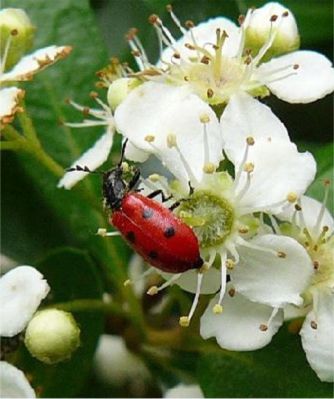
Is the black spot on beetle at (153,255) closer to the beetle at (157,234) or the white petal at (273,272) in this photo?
the beetle at (157,234)

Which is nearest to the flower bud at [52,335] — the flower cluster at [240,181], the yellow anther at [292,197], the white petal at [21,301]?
the white petal at [21,301]

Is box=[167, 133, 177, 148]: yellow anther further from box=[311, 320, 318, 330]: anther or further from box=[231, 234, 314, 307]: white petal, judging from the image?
box=[311, 320, 318, 330]: anther

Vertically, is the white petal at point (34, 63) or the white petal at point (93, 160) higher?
the white petal at point (34, 63)

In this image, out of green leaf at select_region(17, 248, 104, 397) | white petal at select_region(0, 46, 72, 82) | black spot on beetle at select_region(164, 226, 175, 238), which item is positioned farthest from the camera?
green leaf at select_region(17, 248, 104, 397)

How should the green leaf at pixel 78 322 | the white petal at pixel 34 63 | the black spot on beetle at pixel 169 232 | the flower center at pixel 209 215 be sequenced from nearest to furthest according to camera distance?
the black spot on beetle at pixel 169 232 → the flower center at pixel 209 215 → the white petal at pixel 34 63 → the green leaf at pixel 78 322

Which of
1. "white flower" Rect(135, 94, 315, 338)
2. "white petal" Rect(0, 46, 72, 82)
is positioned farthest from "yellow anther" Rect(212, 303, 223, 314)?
"white petal" Rect(0, 46, 72, 82)

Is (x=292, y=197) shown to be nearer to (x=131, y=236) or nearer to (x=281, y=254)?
(x=281, y=254)

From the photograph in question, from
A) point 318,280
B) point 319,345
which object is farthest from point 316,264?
point 319,345
